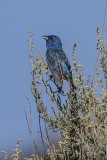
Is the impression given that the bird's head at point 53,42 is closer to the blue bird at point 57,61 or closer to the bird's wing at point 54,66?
the blue bird at point 57,61

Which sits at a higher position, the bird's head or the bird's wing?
the bird's head

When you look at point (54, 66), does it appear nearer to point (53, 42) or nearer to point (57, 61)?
point (57, 61)

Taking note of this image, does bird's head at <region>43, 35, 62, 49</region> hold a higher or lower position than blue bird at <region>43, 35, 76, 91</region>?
higher

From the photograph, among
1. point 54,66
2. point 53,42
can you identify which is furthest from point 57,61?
point 53,42

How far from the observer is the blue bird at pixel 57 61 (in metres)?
5.72

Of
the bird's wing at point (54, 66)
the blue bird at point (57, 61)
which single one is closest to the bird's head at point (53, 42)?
the blue bird at point (57, 61)

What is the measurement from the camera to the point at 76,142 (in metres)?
4.13

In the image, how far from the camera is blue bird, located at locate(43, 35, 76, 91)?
18.8ft

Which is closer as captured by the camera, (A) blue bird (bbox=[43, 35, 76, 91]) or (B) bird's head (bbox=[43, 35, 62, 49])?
(A) blue bird (bbox=[43, 35, 76, 91])

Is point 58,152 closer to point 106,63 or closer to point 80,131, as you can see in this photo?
point 80,131

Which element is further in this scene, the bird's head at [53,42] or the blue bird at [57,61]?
the bird's head at [53,42]

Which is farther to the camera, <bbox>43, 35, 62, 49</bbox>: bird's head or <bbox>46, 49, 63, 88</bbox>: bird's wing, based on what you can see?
<bbox>43, 35, 62, 49</bbox>: bird's head

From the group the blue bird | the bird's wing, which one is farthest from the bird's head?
the bird's wing

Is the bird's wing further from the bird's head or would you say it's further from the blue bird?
the bird's head
